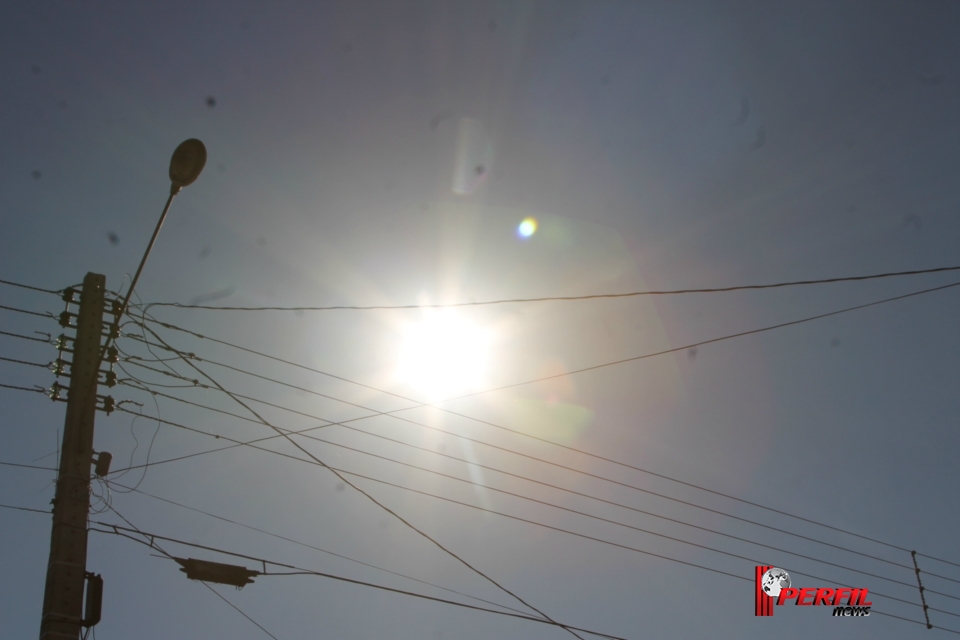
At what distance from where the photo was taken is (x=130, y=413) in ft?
35.2

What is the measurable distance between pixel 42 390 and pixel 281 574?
3828 mm

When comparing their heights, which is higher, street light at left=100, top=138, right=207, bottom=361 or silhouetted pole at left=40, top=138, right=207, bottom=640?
street light at left=100, top=138, right=207, bottom=361

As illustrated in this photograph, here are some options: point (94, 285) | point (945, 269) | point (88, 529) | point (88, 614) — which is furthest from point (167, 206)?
point (945, 269)

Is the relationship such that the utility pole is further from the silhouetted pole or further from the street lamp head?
the street lamp head

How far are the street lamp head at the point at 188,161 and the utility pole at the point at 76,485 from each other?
8.04ft

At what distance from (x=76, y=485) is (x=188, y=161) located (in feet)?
12.6

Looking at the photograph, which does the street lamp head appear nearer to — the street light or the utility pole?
the street light

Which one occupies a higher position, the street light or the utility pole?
the street light

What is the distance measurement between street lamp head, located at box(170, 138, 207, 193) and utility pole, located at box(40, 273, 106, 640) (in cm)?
245

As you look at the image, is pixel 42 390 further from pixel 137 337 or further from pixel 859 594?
pixel 859 594

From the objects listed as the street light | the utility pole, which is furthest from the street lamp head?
the utility pole

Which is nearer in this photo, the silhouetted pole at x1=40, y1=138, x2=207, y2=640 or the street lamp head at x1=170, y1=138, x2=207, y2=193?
the silhouetted pole at x1=40, y1=138, x2=207, y2=640

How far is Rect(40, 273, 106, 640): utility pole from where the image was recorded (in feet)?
28.0

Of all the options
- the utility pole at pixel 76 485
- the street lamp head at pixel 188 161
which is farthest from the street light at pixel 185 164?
the utility pole at pixel 76 485
